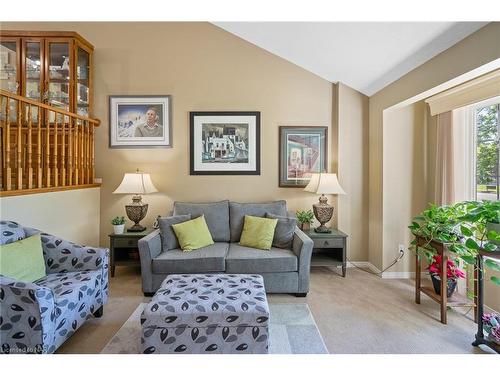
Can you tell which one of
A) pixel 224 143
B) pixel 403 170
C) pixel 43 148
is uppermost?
pixel 224 143

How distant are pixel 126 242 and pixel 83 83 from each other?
7.37ft

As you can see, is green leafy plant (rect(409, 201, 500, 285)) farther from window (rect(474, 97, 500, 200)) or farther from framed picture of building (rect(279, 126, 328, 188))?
framed picture of building (rect(279, 126, 328, 188))

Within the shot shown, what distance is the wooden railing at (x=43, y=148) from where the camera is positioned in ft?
7.55

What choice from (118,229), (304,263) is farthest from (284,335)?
(118,229)

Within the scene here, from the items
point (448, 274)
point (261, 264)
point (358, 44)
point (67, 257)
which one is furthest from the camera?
point (261, 264)

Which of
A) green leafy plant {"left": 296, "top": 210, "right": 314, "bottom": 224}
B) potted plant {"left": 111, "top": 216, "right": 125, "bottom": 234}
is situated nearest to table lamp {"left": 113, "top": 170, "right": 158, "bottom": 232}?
potted plant {"left": 111, "top": 216, "right": 125, "bottom": 234}

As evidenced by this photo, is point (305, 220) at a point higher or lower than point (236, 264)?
higher

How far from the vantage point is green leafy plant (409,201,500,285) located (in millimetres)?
1859

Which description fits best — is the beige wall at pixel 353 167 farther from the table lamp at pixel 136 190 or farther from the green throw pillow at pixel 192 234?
the table lamp at pixel 136 190

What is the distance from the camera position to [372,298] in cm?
262

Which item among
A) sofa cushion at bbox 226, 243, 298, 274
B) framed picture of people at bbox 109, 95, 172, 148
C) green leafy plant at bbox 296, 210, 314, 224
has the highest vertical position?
framed picture of people at bbox 109, 95, 172, 148

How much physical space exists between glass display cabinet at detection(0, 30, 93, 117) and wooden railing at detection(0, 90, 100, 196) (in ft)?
0.73

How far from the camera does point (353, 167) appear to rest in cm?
355

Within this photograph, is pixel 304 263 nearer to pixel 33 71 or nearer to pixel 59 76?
pixel 59 76
